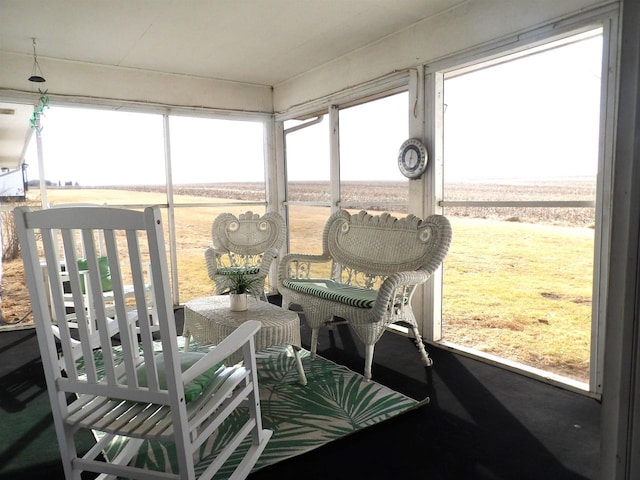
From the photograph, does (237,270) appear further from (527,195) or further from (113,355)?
(113,355)

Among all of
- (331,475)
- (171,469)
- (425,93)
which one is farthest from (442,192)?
(171,469)

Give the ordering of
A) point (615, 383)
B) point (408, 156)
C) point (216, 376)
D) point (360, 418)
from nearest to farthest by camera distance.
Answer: point (615, 383) → point (216, 376) → point (360, 418) → point (408, 156)

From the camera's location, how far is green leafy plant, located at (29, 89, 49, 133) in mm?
4062

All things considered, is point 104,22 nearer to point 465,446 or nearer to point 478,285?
point 465,446

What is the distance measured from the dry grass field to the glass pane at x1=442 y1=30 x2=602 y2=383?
1 cm

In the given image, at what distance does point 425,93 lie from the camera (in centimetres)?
340

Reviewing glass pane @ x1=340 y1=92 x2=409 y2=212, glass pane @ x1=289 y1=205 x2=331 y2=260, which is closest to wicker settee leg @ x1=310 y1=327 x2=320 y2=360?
glass pane @ x1=340 y1=92 x2=409 y2=212

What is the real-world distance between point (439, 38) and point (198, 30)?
6.19 ft

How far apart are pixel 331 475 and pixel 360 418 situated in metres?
0.48

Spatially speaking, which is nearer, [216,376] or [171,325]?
[171,325]

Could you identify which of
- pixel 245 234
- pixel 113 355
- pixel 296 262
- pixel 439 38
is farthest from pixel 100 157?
pixel 113 355

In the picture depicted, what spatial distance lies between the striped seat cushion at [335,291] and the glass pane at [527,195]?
3.35ft

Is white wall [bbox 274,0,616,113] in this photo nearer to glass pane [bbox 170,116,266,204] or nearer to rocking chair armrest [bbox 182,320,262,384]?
glass pane [bbox 170,116,266,204]

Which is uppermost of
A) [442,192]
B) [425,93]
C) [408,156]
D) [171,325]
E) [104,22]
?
[104,22]
